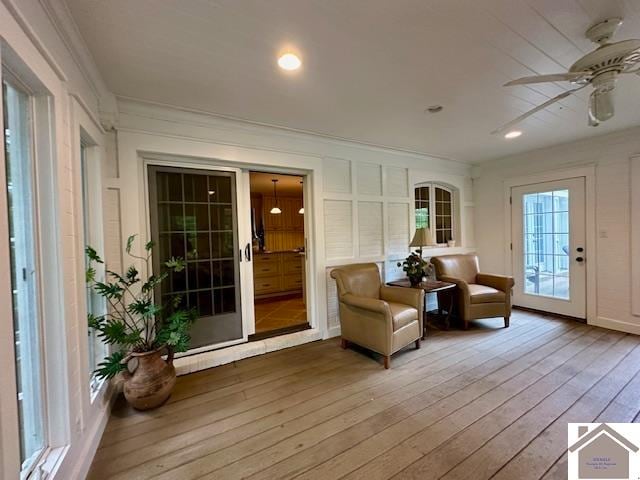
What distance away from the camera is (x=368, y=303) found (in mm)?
2713

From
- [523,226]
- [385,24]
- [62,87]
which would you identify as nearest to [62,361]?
[62,87]

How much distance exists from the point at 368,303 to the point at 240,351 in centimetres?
138

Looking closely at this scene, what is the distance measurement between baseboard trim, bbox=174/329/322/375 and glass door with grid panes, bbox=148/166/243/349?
125mm

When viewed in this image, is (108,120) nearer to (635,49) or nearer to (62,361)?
(62,361)

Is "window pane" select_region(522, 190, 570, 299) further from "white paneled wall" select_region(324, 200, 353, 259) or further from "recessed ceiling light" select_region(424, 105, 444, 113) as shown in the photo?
"white paneled wall" select_region(324, 200, 353, 259)

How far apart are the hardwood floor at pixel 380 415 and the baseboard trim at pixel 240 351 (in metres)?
0.09

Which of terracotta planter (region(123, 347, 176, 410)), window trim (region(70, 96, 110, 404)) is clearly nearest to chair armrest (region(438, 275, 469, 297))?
terracotta planter (region(123, 347, 176, 410))

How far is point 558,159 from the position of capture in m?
3.93

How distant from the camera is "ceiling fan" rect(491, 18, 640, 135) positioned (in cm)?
145

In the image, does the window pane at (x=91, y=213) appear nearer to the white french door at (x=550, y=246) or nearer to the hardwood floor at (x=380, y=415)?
the hardwood floor at (x=380, y=415)

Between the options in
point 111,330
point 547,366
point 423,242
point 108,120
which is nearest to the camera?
point 111,330

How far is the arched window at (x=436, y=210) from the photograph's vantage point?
14.7 ft

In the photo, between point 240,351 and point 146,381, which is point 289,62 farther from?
point 240,351

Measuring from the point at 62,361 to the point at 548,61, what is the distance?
3387 millimetres
